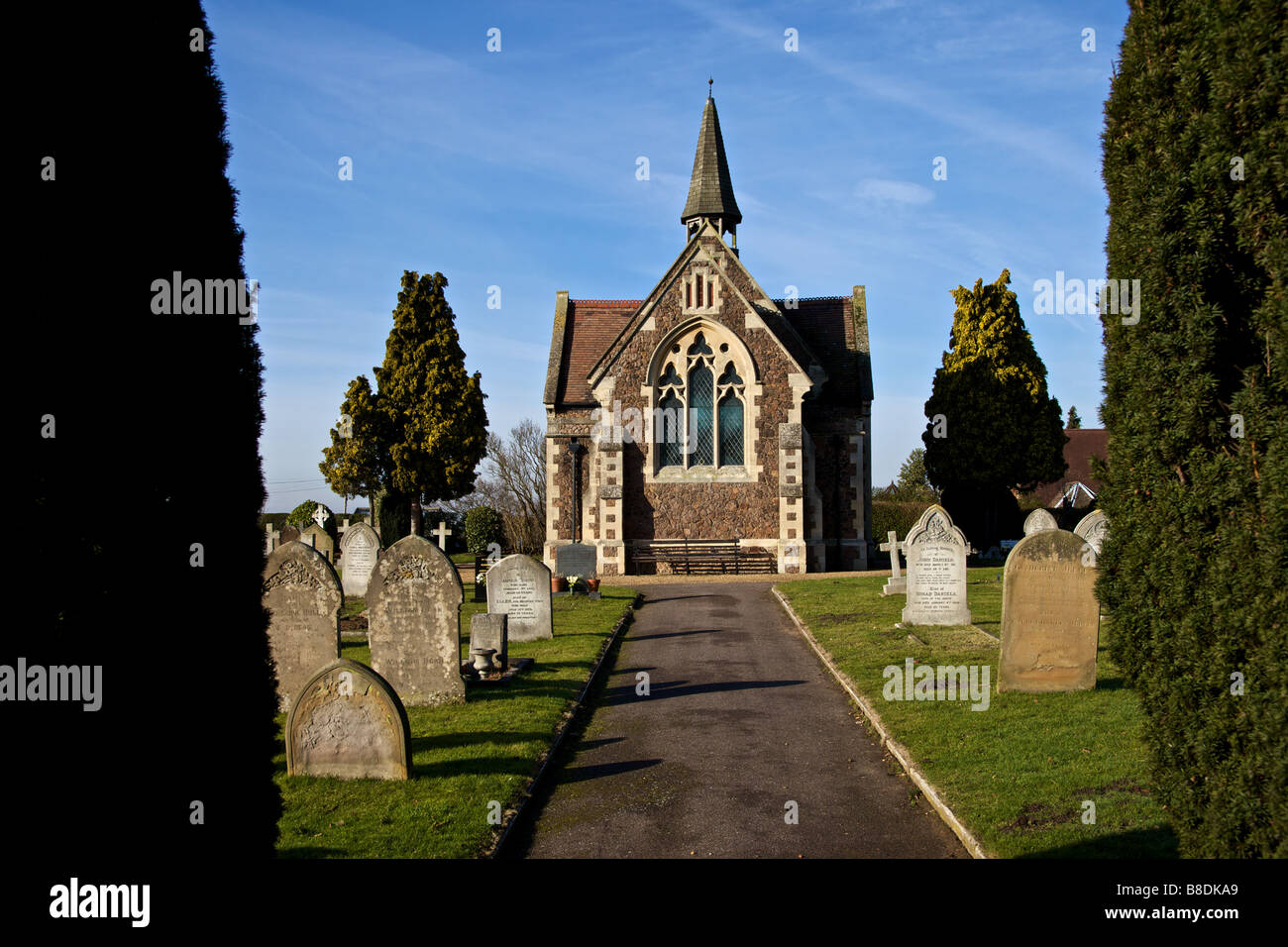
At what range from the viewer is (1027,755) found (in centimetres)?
823

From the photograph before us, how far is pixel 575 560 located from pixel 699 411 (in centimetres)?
803

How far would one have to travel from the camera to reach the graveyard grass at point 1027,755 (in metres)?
6.24

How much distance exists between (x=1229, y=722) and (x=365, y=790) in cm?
612

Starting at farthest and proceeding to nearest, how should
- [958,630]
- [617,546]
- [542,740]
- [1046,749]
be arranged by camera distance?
[617,546] < [958,630] < [542,740] < [1046,749]

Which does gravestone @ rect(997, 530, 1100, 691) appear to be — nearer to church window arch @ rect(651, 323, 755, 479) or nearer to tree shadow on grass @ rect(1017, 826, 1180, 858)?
tree shadow on grass @ rect(1017, 826, 1180, 858)

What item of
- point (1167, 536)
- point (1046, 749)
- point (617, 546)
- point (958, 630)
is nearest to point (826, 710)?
point (1046, 749)

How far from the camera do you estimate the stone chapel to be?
2830 centimetres

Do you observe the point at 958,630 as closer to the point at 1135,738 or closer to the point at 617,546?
the point at 1135,738

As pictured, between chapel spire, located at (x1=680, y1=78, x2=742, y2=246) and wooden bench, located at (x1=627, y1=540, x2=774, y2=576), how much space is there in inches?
484

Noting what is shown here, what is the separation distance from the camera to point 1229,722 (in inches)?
168

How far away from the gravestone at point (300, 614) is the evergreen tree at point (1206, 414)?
8.40 m

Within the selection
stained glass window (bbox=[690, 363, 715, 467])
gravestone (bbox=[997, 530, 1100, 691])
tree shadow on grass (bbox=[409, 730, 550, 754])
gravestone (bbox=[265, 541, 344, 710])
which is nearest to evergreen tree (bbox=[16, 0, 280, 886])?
tree shadow on grass (bbox=[409, 730, 550, 754])
